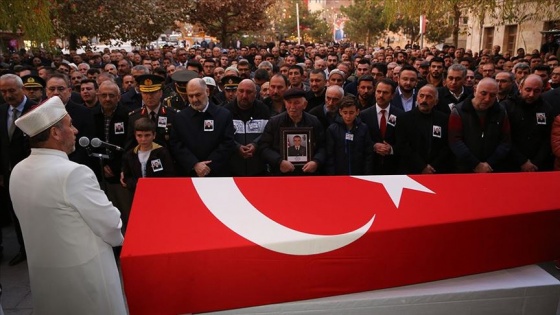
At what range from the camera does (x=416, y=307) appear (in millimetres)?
2314

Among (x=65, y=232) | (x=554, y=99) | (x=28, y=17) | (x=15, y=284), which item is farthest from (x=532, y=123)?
(x=28, y=17)

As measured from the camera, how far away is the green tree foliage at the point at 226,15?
1984cm

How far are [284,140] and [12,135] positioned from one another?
2.78 metres

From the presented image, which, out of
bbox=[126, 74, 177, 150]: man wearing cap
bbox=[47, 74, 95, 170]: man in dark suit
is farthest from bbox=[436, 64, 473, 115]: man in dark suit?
bbox=[47, 74, 95, 170]: man in dark suit

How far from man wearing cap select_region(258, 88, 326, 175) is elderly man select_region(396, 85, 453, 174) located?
2.81 feet

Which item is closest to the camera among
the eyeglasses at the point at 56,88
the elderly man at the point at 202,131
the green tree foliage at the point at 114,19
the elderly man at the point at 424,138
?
the elderly man at the point at 202,131

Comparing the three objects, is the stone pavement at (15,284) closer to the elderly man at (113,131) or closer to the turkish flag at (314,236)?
the elderly man at (113,131)

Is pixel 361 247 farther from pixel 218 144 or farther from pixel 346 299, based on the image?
pixel 218 144

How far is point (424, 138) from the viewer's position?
4.36m

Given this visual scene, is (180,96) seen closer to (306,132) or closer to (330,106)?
(330,106)

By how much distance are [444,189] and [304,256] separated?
98 centimetres

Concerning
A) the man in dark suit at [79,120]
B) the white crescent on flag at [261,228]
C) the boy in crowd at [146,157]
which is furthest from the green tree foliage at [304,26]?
the white crescent on flag at [261,228]

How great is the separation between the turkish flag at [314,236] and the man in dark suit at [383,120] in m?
1.89

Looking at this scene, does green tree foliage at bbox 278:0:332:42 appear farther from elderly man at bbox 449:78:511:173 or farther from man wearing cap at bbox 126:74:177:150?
elderly man at bbox 449:78:511:173
